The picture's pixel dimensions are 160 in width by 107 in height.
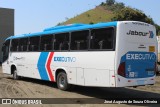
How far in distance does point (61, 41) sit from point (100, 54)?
348cm

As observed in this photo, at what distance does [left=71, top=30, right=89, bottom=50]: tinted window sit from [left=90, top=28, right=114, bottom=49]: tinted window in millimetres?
461

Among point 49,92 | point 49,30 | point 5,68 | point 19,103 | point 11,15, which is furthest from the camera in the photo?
point 11,15

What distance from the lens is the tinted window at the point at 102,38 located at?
41.9 feet

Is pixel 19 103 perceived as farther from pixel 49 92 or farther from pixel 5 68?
pixel 5 68

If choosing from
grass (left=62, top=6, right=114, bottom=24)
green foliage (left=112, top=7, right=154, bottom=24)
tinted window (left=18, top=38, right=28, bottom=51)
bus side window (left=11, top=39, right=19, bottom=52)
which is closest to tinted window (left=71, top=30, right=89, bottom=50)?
tinted window (left=18, top=38, right=28, bottom=51)

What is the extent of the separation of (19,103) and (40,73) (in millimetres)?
5914

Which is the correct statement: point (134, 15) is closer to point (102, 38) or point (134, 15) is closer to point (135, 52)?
point (102, 38)

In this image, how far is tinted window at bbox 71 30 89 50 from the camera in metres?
14.2

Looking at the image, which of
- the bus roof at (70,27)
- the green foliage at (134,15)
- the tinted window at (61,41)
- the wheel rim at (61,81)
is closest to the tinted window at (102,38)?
the bus roof at (70,27)

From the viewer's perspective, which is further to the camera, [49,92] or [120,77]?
[49,92]

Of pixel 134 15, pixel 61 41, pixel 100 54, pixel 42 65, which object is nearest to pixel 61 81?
pixel 61 41

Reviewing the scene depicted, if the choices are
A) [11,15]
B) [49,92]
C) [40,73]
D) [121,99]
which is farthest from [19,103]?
[11,15]

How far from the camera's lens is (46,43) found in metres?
17.5

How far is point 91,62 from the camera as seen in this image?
13.6m
